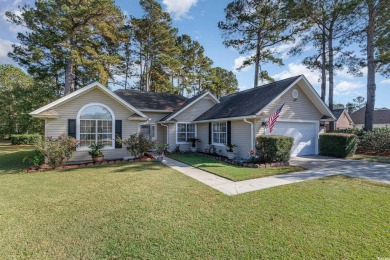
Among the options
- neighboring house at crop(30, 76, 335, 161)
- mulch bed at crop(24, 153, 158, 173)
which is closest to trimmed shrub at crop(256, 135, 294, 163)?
neighboring house at crop(30, 76, 335, 161)

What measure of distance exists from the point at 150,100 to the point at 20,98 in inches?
693

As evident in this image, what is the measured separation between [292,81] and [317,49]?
39.3 feet

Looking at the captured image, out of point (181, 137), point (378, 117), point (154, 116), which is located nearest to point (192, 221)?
point (181, 137)

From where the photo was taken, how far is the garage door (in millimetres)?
12055

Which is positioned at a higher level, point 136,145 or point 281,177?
point 136,145

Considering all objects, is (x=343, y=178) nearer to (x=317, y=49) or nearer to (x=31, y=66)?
(x=317, y=49)

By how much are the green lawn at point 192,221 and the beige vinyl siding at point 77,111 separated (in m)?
4.27

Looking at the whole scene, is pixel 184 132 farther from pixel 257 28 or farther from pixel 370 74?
pixel 370 74

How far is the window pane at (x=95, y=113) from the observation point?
10875mm

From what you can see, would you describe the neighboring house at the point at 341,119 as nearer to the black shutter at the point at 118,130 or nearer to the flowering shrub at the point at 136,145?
the flowering shrub at the point at 136,145

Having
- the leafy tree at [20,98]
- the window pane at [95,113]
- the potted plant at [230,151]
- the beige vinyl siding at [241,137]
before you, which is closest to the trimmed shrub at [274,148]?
the beige vinyl siding at [241,137]

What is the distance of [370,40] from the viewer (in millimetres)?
15711

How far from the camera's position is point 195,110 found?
16250mm

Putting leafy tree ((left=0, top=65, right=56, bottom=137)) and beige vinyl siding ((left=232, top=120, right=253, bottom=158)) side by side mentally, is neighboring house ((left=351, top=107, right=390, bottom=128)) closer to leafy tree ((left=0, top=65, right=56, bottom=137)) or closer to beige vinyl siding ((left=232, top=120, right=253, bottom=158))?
beige vinyl siding ((left=232, top=120, right=253, bottom=158))
